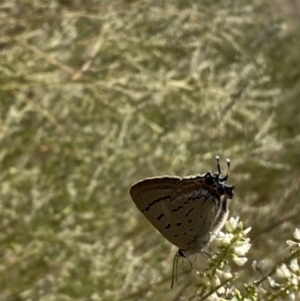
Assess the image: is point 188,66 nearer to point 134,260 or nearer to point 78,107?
point 78,107

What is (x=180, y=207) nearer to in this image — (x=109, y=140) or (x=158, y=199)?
(x=158, y=199)

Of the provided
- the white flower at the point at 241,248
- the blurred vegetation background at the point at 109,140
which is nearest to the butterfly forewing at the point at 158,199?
the white flower at the point at 241,248

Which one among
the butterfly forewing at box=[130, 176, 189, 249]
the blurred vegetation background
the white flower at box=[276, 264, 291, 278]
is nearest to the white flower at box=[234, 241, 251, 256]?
the white flower at box=[276, 264, 291, 278]

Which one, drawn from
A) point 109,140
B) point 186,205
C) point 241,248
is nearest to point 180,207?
point 186,205

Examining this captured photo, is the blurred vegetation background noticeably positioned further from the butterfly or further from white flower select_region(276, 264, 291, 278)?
white flower select_region(276, 264, 291, 278)

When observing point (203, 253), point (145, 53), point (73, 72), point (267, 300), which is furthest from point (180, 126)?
point (267, 300)

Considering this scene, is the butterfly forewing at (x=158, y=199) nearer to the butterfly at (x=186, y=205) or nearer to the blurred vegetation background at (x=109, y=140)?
the butterfly at (x=186, y=205)
